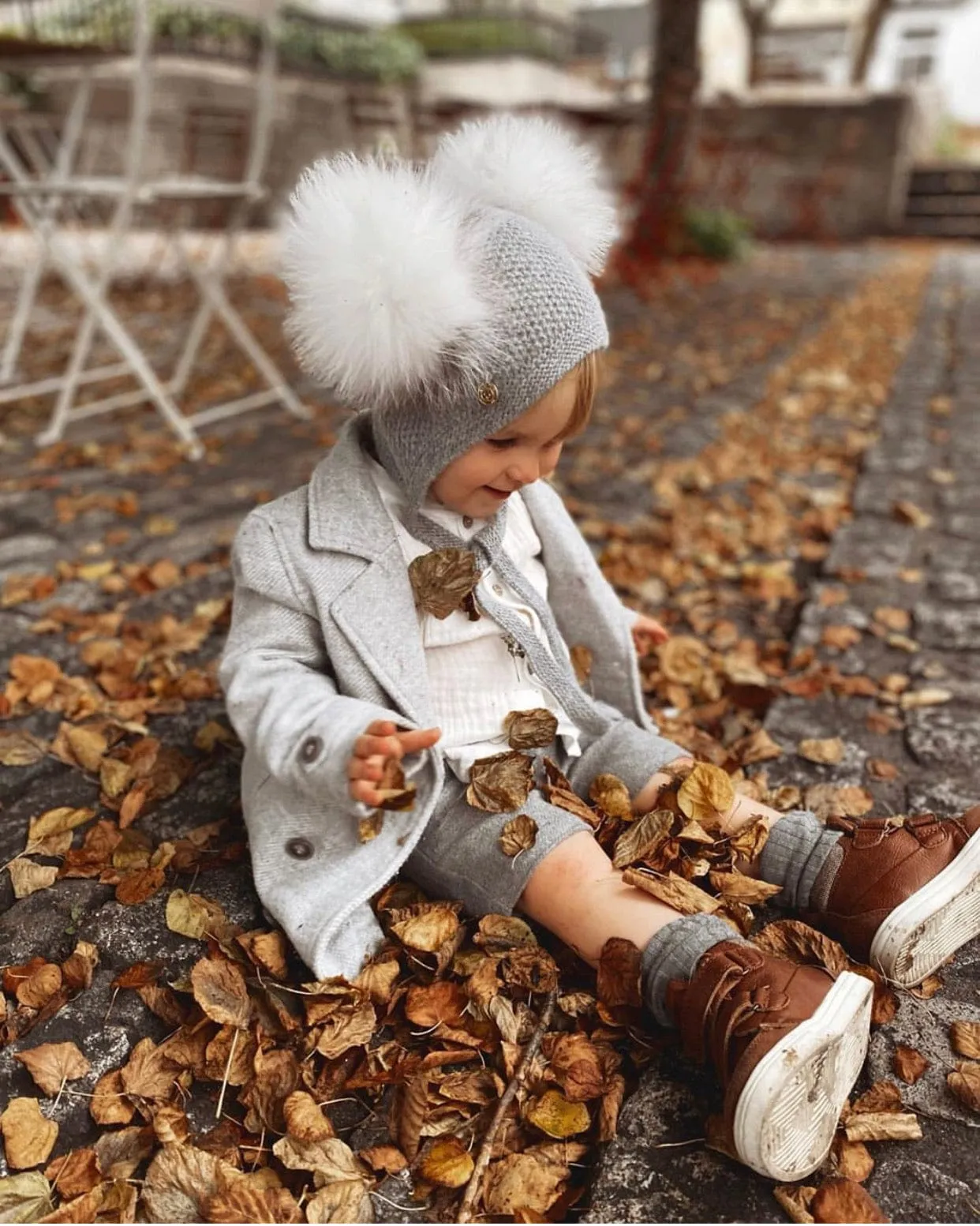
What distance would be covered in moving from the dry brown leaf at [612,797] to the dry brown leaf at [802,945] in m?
0.32

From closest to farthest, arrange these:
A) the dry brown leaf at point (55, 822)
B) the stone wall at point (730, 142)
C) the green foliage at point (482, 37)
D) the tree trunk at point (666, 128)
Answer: the dry brown leaf at point (55, 822) < the tree trunk at point (666, 128) < the stone wall at point (730, 142) < the green foliage at point (482, 37)

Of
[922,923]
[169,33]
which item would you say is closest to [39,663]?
[922,923]

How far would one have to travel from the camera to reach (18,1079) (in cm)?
153

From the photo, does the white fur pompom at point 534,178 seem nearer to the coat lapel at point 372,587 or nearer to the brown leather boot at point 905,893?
the coat lapel at point 372,587

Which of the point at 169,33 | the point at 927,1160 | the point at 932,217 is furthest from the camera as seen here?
the point at 932,217

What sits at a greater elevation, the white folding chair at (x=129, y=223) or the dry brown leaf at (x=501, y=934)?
the white folding chair at (x=129, y=223)

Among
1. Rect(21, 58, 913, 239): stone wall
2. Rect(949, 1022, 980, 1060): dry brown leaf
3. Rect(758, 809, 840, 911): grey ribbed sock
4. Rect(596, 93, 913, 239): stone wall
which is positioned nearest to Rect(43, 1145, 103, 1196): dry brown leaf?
Rect(758, 809, 840, 911): grey ribbed sock

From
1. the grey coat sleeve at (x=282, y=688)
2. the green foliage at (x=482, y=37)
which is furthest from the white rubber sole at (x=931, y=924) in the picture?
the green foliage at (x=482, y=37)

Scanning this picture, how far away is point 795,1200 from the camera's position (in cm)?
132

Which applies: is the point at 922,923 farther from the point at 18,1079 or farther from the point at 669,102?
the point at 669,102

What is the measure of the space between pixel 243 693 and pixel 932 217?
50.6 feet

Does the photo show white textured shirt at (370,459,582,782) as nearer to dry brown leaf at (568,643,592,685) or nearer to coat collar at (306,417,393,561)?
coat collar at (306,417,393,561)

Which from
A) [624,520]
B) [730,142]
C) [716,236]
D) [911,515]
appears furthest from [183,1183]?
[730,142]

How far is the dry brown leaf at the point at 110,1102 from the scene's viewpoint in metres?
1.46
